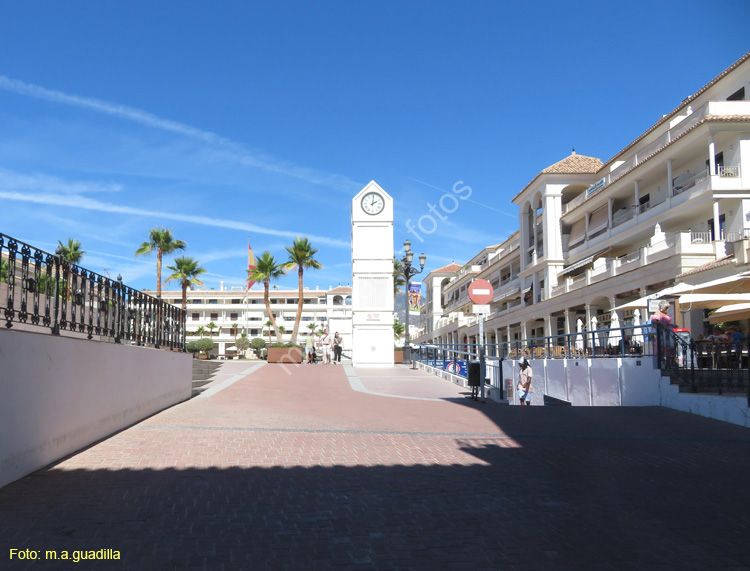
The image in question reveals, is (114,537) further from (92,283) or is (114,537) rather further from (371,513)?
(92,283)

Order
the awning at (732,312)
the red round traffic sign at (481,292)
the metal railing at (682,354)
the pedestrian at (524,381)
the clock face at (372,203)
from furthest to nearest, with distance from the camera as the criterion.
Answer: the clock face at (372,203), the pedestrian at (524,381), the red round traffic sign at (481,292), the awning at (732,312), the metal railing at (682,354)

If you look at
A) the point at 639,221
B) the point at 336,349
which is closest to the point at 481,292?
the point at 336,349

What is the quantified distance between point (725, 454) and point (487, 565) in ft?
17.9

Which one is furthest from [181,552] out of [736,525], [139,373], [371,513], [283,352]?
[283,352]

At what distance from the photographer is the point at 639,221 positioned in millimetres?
33281

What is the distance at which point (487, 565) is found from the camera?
4180 mm

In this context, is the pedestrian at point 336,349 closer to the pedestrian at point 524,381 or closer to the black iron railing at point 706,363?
the pedestrian at point 524,381

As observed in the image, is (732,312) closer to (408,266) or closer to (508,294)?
(408,266)

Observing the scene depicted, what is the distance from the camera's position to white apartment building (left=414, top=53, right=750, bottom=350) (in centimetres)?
2631

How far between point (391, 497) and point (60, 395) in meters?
4.18

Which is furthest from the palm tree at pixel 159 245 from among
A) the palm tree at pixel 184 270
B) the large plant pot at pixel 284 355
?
the large plant pot at pixel 284 355

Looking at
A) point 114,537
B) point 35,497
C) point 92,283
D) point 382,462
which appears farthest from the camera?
point 92,283

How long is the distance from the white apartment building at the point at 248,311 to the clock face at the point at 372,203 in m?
75.5

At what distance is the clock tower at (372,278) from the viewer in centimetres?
2739
